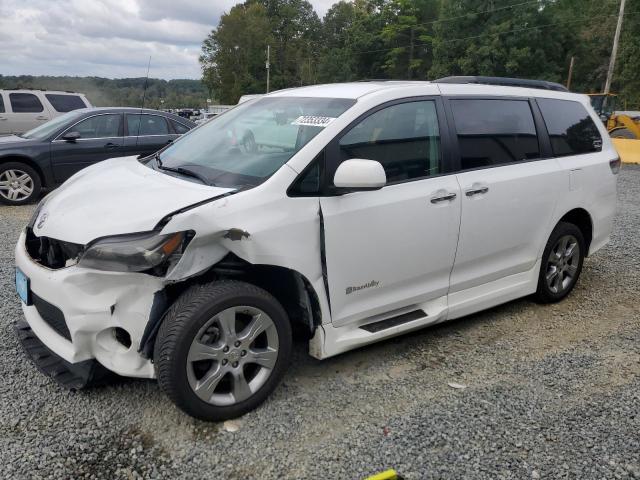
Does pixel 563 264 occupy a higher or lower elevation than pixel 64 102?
lower

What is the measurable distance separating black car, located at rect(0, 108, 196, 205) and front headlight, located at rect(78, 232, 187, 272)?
569 centimetres

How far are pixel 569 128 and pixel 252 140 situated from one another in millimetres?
2730

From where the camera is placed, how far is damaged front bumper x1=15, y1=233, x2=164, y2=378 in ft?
8.61

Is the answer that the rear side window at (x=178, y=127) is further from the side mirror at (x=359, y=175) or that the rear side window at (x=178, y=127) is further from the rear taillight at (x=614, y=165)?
the side mirror at (x=359, y=175)

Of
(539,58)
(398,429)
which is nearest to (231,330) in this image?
(398,429)

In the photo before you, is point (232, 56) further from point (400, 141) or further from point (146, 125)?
point (400, 141)

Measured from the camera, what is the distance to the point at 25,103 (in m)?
12.3

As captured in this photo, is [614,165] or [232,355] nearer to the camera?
[232,355]

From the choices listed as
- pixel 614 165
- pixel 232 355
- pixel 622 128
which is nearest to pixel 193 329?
pixel 232 355

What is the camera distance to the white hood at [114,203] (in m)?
2.68

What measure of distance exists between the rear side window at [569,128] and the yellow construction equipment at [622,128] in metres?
6.67

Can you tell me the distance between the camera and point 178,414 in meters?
2.91

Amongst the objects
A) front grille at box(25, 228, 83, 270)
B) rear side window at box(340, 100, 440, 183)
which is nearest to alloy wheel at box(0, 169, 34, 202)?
front grille at box(25, 228, 83, 270)

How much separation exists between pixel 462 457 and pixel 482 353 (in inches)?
48.1
